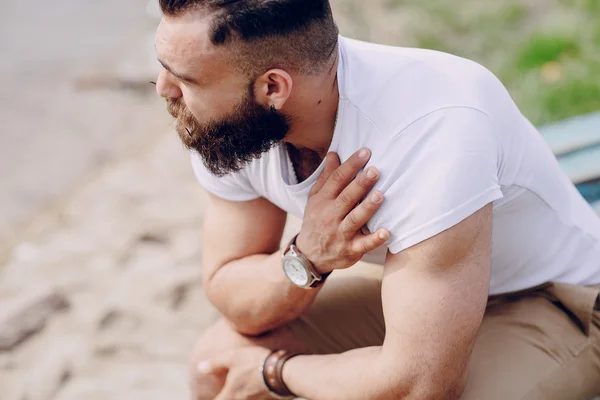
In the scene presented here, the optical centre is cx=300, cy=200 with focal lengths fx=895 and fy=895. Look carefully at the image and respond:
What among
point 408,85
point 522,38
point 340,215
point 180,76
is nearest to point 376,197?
point 340,215

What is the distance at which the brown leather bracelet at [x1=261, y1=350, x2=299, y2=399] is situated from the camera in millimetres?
2469

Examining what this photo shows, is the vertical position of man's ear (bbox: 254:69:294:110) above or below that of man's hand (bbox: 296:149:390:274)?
above

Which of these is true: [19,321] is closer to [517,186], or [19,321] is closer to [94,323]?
[94,323]

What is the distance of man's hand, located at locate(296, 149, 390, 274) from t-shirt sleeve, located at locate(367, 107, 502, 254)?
35 millimetres

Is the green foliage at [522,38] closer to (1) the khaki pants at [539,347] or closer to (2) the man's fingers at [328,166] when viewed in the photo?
(1) the khaki pants at [539,347]

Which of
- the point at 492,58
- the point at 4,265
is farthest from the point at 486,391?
the point at 492,58

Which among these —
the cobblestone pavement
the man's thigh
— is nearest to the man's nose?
the man's thigh

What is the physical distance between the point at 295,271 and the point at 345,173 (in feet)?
1.15

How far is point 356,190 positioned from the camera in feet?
6.93

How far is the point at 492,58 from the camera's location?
5270 millimetres

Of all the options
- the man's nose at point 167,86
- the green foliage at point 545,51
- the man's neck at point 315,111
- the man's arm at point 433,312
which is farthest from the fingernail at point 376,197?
the green foliage at point 545,51

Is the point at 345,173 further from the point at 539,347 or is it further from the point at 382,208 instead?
the point at 539,347

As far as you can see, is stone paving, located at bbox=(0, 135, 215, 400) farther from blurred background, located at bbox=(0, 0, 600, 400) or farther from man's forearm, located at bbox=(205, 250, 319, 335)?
man's forearm, located at bbox=(205, 250, 319, 335)

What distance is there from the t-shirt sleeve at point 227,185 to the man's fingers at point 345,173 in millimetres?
372
